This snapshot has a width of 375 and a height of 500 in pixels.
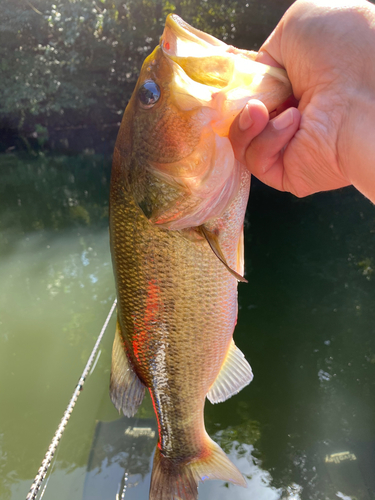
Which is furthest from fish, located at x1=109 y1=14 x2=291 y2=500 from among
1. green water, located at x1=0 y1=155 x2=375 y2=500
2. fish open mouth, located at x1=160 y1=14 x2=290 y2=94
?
green water, located at x1=0 y1=155 x2=375 y2=500

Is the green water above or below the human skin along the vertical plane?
below

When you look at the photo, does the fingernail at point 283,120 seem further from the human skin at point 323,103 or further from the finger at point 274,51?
the finger at point 274,51

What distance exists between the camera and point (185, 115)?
1106 mm

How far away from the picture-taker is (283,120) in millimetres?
1072

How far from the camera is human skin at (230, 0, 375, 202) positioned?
99cm

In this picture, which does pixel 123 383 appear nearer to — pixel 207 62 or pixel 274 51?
pixel 207 62

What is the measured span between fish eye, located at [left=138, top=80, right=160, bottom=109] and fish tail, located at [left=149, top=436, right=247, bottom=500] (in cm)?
158

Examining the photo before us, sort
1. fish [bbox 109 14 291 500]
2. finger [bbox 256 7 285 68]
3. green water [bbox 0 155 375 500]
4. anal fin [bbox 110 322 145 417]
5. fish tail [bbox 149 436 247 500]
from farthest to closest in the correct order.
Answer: green water [bbox 0 155 375 500] < fish tail [bbox 149 436 247 500] < anal fin [bbox 110 322 145 417] < finger [bbox 256 7 285 68] < fish [bbox 109 14 291 500]

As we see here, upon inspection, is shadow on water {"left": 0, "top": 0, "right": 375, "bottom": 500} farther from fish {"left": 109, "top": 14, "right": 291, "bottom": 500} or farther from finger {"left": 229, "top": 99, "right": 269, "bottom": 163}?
finger {"left": 229, "top": 99, "right": 269, "bottom": 163}

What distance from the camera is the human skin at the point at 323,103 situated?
995 millimetres

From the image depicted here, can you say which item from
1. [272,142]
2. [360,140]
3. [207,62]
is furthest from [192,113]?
A: [360,140]

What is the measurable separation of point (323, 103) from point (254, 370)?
3177mm

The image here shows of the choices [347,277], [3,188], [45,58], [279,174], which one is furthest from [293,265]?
[45,58]

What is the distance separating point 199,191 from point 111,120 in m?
19.1
